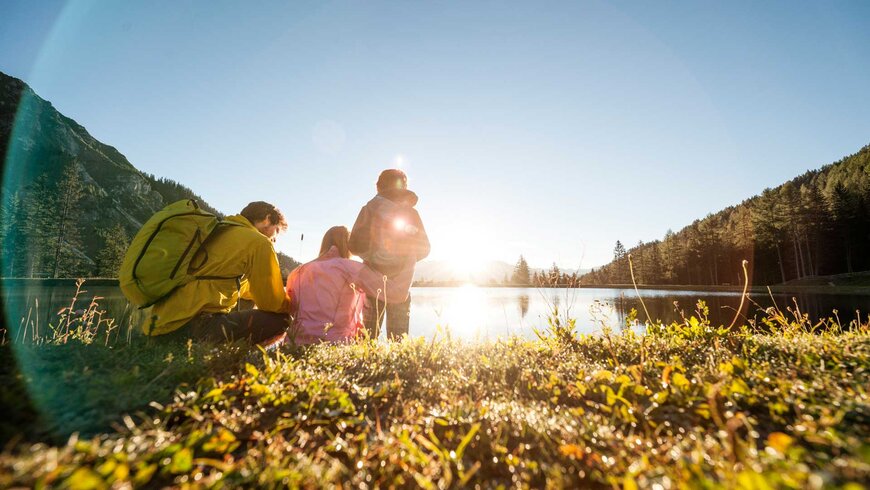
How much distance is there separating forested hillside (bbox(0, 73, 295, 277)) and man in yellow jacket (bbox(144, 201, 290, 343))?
Answer: 64.6 m

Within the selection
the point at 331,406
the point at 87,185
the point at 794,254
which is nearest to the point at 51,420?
the point at 331,406

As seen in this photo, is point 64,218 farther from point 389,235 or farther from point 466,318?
point 389,235

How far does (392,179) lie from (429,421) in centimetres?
506

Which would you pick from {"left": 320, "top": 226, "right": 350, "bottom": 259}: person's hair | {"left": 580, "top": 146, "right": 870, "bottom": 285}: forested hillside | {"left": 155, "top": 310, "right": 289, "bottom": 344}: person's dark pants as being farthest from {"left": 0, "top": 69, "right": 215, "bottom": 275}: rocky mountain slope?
{"left": 580, "top": 146, "right": 870, "bottom": 285}: forested hillside

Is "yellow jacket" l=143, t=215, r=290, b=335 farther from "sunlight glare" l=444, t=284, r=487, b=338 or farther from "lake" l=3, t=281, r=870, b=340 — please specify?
"sunlight glare" l=444, t=284, r=487, b=338

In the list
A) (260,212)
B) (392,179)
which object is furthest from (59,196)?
(392,179)

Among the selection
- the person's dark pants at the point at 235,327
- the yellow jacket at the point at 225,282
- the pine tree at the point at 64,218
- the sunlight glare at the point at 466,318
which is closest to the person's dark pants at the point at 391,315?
the sunlight glare at the point at 466,318

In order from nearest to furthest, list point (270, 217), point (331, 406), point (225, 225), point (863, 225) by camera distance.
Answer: point (331, 406) < point (225, 225) < point (270, 217) < point (863, 225)

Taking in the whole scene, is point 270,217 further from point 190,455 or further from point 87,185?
point 87,185

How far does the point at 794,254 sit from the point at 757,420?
8350 centimetres

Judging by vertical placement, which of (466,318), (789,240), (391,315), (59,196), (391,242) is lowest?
(466,318)

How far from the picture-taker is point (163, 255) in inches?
144

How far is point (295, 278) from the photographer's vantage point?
5426mm

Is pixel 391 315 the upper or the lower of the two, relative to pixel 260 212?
lower
